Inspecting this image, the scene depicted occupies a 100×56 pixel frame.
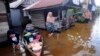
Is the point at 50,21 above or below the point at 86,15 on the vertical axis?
above

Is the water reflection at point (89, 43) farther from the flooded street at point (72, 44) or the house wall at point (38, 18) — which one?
the house wall at point (38, 18)

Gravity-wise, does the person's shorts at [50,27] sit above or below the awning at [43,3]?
below

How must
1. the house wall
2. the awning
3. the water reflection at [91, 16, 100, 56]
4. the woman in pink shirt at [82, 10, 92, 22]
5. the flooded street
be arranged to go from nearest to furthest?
the flooded street
the water reflection at [91, 16, 100, 56]
the awning
the house wall
the woman in pink shirt at [82, 10, 92, 22]

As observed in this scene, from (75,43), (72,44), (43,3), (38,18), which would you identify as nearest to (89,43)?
(75,43)

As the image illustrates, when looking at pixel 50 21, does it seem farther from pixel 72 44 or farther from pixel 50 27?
pixel 72 44

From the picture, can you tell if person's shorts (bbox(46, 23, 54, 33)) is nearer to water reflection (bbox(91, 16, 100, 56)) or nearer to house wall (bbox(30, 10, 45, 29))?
house wall (bbox(30, 10, 45, 29))

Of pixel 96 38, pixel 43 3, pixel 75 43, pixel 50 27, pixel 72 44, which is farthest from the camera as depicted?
pixel 43 3

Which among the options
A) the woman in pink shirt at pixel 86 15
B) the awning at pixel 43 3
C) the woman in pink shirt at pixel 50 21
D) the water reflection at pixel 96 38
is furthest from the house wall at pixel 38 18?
the woman in pink shirt at pixel 86 15

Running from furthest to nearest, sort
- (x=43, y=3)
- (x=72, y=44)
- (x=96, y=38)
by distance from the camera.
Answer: (x=43, y=3) < (x=96, y=38) < (x=72, y=44)

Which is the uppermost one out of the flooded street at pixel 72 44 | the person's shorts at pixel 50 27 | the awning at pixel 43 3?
the awning at pixel 43 3

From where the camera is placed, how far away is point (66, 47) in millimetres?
9562

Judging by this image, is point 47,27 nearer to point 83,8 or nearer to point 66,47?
point 66,47

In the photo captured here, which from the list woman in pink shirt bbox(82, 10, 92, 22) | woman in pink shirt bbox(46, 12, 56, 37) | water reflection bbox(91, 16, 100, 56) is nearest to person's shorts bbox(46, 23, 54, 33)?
woman in pink shirt bbox(46, 12, 56, 37)

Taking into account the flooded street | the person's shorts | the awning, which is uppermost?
the awning
